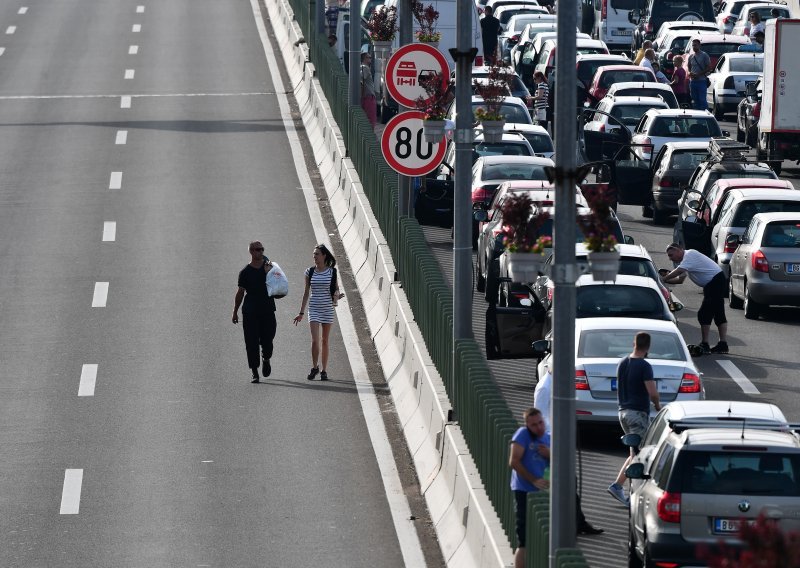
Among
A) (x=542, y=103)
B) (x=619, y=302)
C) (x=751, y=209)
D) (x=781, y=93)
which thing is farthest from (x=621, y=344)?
(x=542, y=103)

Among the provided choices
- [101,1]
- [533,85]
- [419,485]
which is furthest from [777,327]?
[101,1]

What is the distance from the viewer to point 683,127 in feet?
110

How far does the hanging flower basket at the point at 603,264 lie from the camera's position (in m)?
10.7

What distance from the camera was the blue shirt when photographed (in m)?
12.5

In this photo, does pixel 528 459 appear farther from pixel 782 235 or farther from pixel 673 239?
pixel 673 239

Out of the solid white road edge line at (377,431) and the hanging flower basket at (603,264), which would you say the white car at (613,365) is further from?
the hanging flower basket at (603,264)

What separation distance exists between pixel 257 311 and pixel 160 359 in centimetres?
185

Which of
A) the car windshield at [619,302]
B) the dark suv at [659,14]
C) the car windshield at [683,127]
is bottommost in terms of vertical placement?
the car windshield at [619,302]

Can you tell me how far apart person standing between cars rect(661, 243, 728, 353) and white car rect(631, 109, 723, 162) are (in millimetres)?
11353

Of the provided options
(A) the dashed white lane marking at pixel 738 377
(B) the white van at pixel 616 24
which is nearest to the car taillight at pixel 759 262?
(A) the dashed white lane marking at pixel 738 377

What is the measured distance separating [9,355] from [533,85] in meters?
26.2

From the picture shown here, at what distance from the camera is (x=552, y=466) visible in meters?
11.0

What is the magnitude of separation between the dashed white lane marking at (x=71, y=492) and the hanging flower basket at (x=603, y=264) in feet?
21.9

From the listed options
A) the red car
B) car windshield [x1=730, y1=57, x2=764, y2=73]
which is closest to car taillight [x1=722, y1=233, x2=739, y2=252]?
the red car
